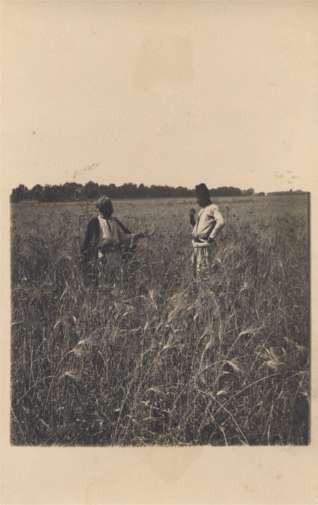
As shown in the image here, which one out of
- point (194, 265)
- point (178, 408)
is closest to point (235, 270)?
point (194, 265)

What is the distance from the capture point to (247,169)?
107 inches

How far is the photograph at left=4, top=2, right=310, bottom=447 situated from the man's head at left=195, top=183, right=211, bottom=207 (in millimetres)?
10

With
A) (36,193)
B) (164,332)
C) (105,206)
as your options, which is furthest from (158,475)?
(36,193)

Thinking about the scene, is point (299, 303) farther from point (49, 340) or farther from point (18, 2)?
point (18, 2)

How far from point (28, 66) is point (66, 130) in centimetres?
36

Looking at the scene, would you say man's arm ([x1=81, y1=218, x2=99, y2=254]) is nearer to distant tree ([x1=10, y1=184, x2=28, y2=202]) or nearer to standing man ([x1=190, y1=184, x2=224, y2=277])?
distant tree ([x1=10, y1=184, x2=28, y2=202])

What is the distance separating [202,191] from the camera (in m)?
2.71

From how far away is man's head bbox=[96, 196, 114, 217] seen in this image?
2.71 meters

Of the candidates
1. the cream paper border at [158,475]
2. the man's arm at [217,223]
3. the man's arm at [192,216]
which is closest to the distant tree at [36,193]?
the man's arm at [192,216]

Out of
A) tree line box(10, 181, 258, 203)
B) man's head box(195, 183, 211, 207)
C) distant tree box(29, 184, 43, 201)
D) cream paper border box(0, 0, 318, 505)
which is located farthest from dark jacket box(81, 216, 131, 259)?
cream paper border box(0, 0, 318, 505)

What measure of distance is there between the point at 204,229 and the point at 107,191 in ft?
1.68

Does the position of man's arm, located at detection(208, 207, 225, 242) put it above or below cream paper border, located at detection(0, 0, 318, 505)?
above

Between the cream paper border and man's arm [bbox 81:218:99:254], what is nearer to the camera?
the cream paper border

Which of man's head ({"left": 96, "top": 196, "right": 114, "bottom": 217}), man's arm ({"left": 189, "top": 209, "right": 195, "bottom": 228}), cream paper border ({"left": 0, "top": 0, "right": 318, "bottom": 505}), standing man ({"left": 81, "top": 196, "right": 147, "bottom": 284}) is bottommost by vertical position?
cream paper border ({"left": 0, "top": 0, "right": 318, "bottom": 505})
